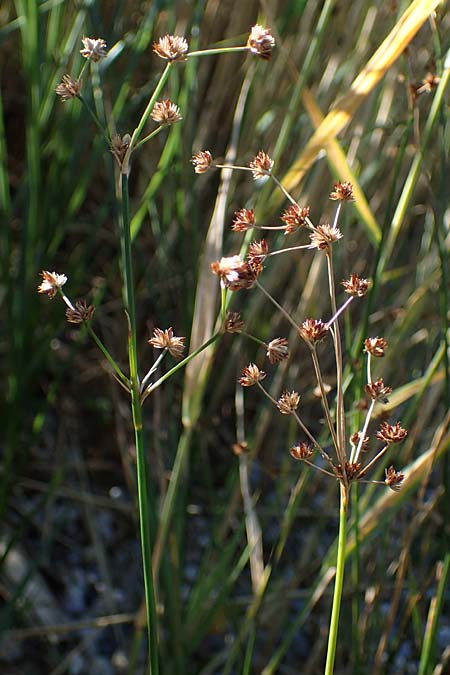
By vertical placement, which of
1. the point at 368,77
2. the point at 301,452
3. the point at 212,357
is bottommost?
the point at 212,357

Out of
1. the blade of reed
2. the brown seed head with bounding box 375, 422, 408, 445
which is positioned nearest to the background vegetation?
the blade of reed

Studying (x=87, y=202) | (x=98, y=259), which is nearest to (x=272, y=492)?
(x=98, y=259)

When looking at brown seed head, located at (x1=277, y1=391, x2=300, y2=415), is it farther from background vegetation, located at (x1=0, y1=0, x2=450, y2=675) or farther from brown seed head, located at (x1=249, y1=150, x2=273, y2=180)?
background vegetation, located at (x1=0, y1=0, x2=450, y2=675)

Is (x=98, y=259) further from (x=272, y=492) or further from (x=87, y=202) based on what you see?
(x=272, y=492)

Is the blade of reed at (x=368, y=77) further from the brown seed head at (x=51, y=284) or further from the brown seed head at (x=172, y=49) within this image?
the brown seed head at (x=51, y=284)

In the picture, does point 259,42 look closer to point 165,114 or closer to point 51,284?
point 165,114

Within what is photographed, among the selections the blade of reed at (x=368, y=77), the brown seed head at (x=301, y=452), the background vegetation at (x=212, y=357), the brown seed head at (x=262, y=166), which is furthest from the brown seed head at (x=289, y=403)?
the blade of reed at (x=368, y=77)

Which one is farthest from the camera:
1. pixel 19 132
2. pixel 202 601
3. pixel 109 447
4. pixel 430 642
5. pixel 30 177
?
pixel 19 132

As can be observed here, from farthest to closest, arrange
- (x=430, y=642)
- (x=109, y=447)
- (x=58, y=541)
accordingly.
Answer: (x=109, y=447) → (x=58, y=541) → (x=430, y=642)

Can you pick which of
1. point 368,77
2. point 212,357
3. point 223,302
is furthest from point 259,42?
point 212,357
